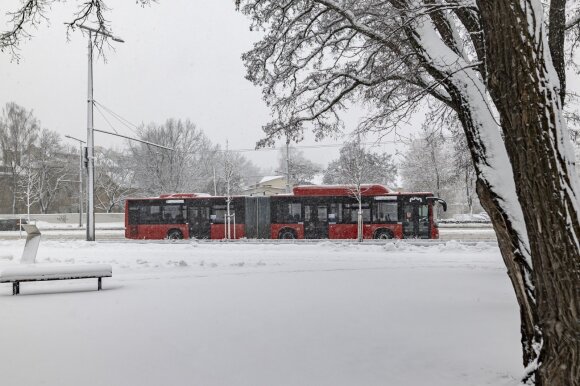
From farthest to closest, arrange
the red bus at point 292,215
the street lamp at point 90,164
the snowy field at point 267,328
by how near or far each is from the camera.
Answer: the red bus at point 292,215
the street lamp at point 90,164
the snowy field at point 267,328

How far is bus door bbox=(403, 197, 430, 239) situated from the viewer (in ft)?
72.0

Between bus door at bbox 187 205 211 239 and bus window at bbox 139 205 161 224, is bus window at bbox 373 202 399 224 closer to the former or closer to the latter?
bus door at bbox 187 205 211 239

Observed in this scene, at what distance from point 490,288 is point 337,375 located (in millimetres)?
6153

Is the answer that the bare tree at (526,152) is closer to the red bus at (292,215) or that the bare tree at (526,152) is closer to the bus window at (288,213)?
the red bus at (292,215)

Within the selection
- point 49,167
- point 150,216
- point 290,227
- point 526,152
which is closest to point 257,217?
point 290,227

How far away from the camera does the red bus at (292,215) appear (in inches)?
875

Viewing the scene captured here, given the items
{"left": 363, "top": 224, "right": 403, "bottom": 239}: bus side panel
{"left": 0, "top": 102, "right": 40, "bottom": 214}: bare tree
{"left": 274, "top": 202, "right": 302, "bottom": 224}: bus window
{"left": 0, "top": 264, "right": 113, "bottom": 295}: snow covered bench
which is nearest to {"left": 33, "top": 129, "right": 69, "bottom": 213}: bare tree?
{"left": 0, "top": 102, "right": 40, "bottom": 214}: bare tree

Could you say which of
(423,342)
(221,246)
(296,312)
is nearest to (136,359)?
(296,312)

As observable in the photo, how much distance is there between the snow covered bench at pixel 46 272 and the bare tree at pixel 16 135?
3094 centimetres

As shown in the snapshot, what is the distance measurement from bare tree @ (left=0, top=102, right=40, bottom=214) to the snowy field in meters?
29.4

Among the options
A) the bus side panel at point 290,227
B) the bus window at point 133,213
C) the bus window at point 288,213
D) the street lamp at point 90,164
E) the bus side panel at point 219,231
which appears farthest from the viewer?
the bus window at point 133,213

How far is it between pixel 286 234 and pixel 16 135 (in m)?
26.3

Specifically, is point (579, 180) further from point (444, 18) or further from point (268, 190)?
point (268, 190)

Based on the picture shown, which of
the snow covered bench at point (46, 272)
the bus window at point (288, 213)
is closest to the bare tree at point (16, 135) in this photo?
the bus window at point (288, 213)
